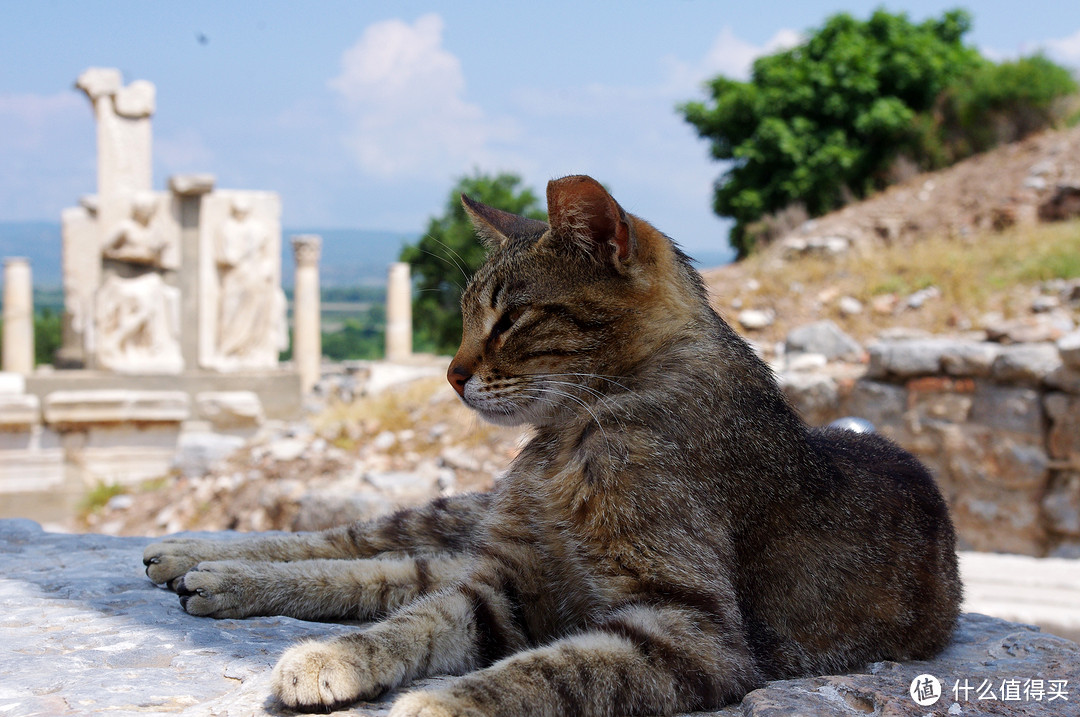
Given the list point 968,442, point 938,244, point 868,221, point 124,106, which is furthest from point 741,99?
point 968,442

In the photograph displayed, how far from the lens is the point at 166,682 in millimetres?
1906

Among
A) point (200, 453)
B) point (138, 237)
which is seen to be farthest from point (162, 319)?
point (200, 453)

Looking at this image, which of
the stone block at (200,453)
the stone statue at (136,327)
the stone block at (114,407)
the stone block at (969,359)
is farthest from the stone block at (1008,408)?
the stone statue at (136,327)

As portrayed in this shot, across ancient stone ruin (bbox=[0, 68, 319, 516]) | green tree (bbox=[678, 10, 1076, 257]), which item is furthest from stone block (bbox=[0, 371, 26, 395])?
green tree (bbox=[678, 10, 1076, 257])

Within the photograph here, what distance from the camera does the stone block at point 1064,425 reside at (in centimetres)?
748

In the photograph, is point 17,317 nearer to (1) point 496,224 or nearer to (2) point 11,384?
(2) point 11,384

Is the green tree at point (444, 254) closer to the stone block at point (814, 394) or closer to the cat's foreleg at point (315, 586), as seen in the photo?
the stone block at point (814, 394)

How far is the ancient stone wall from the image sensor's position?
24.9ft

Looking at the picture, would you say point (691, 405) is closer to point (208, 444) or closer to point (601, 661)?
point (601, 661)

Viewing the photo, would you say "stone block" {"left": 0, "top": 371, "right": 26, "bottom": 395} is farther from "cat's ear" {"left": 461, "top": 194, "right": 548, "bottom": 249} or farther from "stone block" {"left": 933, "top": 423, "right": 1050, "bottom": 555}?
"stone block" {"left": 933, "top": 423, "right": 1050, "bottom": 555}

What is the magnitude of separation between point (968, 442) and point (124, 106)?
1400cm

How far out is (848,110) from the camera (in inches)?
843

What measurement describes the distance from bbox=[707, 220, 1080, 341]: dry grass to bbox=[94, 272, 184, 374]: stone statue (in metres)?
9.16

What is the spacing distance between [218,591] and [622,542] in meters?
1.26
